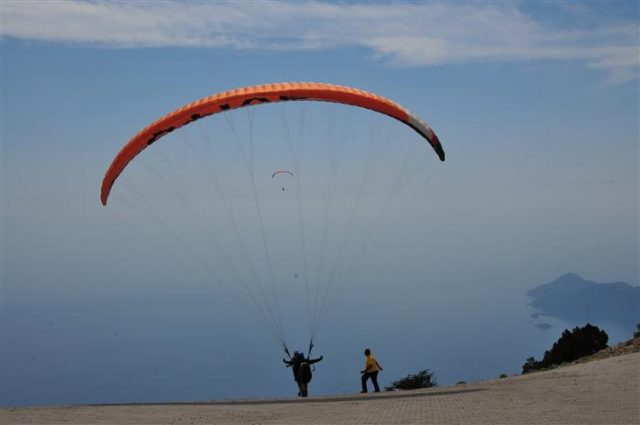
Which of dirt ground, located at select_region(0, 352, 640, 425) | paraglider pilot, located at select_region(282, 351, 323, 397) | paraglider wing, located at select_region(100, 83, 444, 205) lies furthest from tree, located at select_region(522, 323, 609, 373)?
paraglider wing, located at select_region(100, 83, 444, 205)

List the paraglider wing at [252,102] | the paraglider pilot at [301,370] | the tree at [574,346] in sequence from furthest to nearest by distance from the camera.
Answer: the tree at [574,346] → the paraglider pilot at [301,370] → the paraglider wing at [252,102]

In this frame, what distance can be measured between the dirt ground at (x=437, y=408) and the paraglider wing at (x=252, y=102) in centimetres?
767

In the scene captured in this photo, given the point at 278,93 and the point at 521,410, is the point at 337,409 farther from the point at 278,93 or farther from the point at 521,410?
the point at 278,93

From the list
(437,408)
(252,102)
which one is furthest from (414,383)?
(252,102)

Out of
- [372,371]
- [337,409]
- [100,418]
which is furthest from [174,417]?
[372,371]

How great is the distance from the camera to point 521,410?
1634cm

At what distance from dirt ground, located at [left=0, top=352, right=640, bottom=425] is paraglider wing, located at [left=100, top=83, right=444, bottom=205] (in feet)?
25.2

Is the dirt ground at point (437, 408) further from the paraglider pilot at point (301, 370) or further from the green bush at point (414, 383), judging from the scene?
the green bush at point (414, 383)

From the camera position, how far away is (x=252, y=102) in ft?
67.6

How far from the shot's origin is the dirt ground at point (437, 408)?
1562 centimetres

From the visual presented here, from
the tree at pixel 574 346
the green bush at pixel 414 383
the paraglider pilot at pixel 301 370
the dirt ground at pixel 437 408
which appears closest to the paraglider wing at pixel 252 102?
the dirt ground at pixel 437 408

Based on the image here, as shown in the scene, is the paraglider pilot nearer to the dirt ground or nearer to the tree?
the dirt ground

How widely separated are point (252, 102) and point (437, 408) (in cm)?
987

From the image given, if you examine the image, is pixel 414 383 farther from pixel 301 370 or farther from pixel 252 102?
pixel 252 102
